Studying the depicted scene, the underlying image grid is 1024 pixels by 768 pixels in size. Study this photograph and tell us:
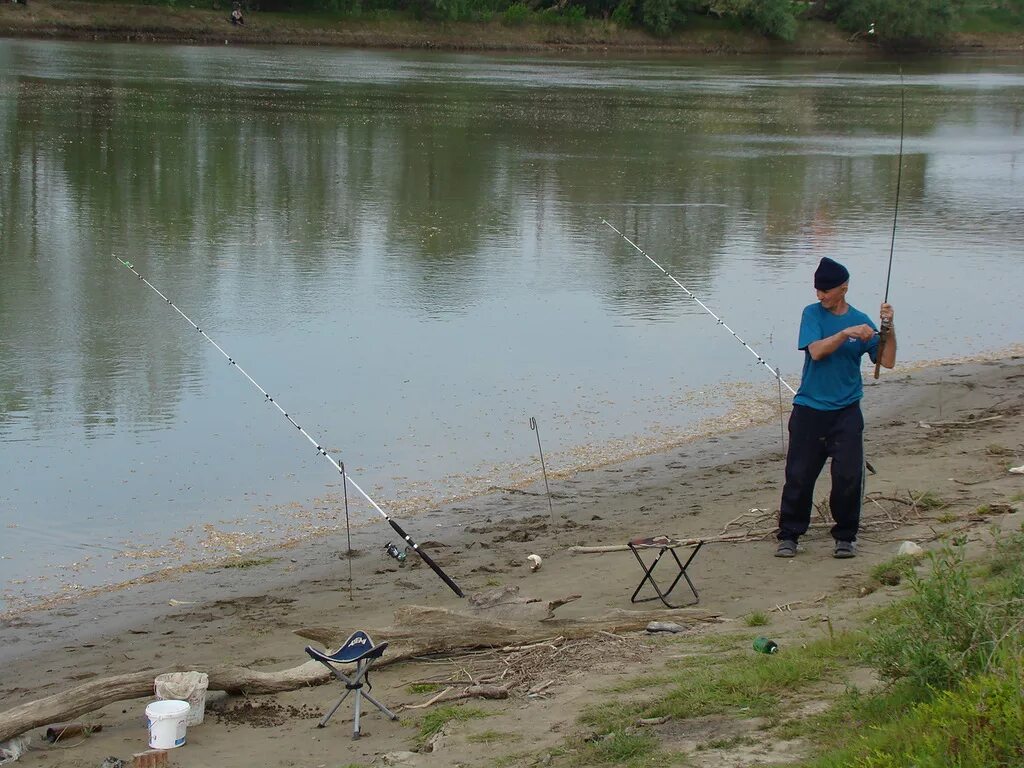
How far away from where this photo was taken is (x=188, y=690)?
563 cm

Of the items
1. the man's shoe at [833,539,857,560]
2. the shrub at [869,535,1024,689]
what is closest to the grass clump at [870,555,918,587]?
the man's shoe at [833,539,857,560]

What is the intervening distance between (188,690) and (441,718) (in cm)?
104

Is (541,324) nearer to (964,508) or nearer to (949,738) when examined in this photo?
→ (964,508)

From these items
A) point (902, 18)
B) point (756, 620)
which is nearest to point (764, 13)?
point (902, 18)

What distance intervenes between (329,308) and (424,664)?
8.08 meters

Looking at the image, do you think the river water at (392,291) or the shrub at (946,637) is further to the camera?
the river water at (392,291)

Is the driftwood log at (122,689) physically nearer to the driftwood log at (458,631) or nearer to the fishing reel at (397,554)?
the driftwood log at (458,631)

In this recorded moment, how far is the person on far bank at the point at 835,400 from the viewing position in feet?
23.7

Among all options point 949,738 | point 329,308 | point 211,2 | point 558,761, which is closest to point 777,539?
point 558,761

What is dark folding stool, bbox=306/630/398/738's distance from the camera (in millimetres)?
5506

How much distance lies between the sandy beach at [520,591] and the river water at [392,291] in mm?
534

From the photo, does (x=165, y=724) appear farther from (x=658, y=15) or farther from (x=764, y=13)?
(x=764, y=13)

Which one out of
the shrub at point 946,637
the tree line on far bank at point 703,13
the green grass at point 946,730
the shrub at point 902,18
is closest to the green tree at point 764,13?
the tree line on far bank at point 703,13

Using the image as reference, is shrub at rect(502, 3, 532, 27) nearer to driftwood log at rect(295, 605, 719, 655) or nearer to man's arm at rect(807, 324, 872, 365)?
man's arm at rect(807, 324, 872, 365)
